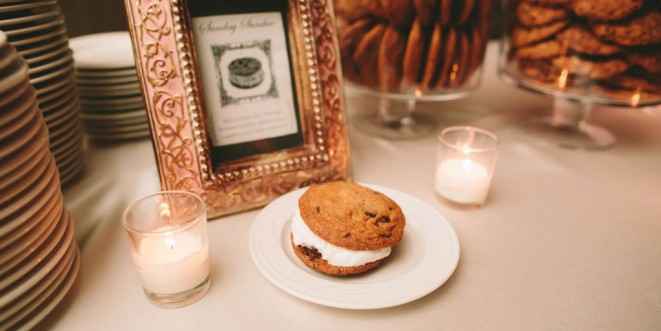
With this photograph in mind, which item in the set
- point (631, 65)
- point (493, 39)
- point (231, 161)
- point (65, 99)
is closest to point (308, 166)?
point (231, 161)

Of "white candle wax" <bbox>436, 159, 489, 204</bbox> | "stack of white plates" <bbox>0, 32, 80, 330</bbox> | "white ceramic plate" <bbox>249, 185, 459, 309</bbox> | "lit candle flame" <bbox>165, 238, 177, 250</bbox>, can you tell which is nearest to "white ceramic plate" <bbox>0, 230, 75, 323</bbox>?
"stack of white plates" <bbox>0, 32, 80, 330</bbox>

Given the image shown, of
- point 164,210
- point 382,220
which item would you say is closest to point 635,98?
point 382,220

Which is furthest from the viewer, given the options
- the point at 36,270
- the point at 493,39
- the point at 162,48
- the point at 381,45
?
the point at 493,39

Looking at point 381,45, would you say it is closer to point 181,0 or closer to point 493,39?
point 181,0

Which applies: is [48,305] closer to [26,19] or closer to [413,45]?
[26,19]

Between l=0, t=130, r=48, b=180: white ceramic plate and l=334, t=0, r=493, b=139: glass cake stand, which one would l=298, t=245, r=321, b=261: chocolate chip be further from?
l=334, t=0, r=493, b=139: glass cake stand
